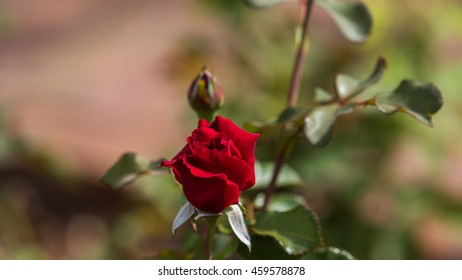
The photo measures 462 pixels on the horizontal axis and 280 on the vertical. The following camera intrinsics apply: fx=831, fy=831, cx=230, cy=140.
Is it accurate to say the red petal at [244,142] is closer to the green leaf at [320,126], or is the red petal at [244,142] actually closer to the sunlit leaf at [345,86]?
the green leaf at [320,126]

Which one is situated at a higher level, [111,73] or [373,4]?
[373,4]

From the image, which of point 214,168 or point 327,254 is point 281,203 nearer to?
point 327,254

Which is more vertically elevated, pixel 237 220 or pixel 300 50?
pixel 300 50

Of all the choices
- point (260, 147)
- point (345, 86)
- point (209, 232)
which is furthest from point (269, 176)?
point (260, 147)

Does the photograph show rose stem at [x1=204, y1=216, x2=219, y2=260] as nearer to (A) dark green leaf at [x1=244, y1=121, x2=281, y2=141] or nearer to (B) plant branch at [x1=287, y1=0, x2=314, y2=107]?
(A) dark green leaf at [x1=244, y1=121, x2=281, y2=141]

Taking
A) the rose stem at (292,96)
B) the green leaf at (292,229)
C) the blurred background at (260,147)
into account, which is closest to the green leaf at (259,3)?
the rose stem at (292,96)
